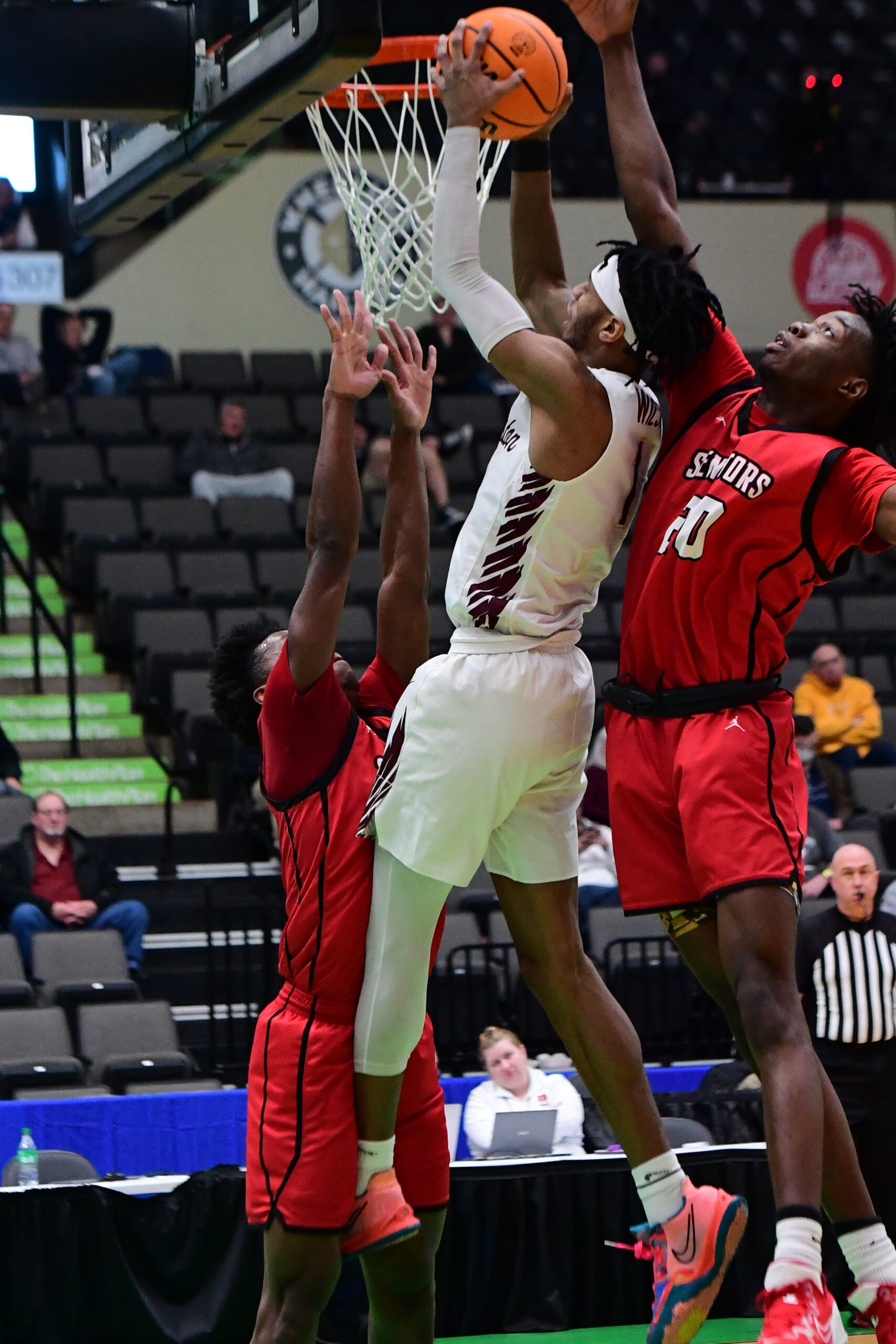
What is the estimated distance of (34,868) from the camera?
9.37 m

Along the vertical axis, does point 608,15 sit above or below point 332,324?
above

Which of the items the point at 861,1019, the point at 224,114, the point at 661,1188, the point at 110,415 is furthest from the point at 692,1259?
the point at 110,415

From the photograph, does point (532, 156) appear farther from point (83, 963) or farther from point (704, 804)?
point (83, 963)

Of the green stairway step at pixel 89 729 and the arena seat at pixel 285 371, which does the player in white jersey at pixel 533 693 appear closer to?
the green stairway step at pixel 89 729

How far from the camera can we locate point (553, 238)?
163 inches

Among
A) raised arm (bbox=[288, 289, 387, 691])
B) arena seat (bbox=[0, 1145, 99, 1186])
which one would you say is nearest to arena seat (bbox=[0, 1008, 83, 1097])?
arena seat (bbox=[0, 1145, 99, 1186])

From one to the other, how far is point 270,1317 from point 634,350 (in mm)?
2238

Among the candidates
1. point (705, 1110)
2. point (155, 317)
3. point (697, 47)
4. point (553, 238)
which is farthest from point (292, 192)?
point (553, 238)

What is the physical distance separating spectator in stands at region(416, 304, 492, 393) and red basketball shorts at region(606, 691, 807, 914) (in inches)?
439

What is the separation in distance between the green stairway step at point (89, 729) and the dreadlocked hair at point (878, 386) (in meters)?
8.69

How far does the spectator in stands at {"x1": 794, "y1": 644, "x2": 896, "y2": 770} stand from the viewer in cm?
1155

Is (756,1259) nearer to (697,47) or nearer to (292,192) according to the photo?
(292,192)

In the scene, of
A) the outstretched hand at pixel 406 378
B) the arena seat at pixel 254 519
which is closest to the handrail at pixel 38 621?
the arena seat at pixel 254 519

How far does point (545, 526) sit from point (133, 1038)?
16.7 feet
